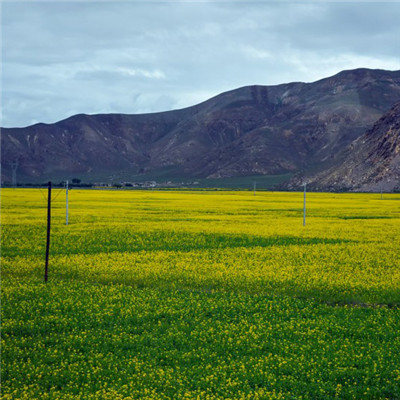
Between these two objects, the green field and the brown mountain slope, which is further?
the brown mountain slope

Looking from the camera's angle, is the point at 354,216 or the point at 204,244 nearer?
the point at 204,244

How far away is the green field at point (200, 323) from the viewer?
11.7 metres

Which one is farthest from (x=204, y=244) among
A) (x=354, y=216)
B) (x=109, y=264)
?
Answer: (x=354, y=216)

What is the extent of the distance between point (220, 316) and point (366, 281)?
8.37m

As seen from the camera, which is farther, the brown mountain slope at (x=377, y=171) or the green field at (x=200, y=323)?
the brown mountain slope at (x=377, y=171)

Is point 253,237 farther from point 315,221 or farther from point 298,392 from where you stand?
point 298,392

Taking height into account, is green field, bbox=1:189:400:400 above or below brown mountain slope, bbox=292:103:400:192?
below

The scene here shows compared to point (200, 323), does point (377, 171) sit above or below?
above

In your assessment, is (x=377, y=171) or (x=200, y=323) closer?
(x=200, y=323)

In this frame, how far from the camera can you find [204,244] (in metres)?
33.7

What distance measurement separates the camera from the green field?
461 inches

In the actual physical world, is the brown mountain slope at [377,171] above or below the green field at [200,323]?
above

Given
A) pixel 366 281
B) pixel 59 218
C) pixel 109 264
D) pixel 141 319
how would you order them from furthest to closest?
1. pixel 59 218
2. pixel 109 264
3. pixel 366 281
4. pixel 141 319

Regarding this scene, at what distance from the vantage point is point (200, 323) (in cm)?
1562
